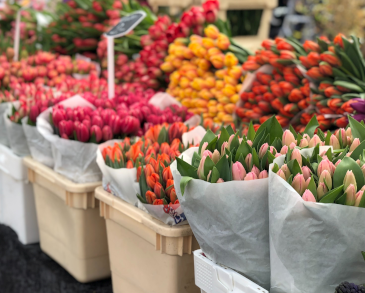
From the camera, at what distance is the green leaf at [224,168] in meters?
0.93

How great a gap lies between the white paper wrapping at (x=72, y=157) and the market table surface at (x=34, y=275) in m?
0.43

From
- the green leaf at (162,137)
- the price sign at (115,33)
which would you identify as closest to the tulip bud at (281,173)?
the green leaf at (162,137)

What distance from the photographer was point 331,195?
80 cm

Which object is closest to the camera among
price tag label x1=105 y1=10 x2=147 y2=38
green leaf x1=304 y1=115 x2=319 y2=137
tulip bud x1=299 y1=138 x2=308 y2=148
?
tulip bud x1=299 y1=138 x2=308 y2=148

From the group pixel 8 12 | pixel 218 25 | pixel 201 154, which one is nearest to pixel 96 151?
pixel 201 154

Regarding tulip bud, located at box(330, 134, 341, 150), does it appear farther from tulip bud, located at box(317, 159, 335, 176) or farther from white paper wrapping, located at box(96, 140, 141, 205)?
white paper wrapping, located at box(96, 140, 141, 205)

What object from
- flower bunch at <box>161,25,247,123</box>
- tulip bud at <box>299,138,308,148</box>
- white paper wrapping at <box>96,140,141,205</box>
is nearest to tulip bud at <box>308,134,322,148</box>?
tulip bud at <box>299,138,308,148</box>

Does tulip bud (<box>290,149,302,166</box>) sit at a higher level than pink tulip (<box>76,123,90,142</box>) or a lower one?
higher

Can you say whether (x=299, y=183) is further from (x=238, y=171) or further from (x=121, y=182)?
(x=121, y=182)

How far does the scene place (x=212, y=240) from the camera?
973 mm

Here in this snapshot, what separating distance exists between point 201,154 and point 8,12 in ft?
11.7

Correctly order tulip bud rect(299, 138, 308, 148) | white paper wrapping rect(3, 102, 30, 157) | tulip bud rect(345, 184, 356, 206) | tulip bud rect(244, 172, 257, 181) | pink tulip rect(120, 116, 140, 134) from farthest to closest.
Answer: white paper wrapping rect(3, 102, 30, 157), pink tulip rect(120, 116, 140, 134), tulip bud rect(299, 138, 308, 148), tulip bud rect(244, 172, 257, 181), tulip bud rect(345, 184, 356, 206)

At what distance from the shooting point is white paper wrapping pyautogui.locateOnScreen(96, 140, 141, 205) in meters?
1.30

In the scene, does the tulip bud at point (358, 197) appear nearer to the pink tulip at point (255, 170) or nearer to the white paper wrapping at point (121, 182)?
the pink tulip at point (255, 170)
